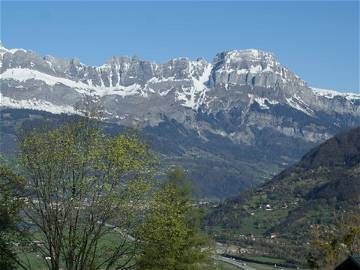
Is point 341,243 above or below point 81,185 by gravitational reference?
below

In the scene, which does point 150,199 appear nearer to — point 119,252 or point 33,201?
point 119,252

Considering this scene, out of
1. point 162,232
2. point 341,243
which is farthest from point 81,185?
point 341,243

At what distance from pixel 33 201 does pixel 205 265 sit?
23.4 metres

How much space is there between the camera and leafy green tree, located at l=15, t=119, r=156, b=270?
98.8ft

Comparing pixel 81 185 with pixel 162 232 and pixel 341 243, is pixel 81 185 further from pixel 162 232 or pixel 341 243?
pixel 341 243

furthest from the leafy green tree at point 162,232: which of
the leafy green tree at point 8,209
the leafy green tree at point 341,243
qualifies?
the leafy green tree at point 341,243

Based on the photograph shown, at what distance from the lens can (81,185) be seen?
96.9 ft

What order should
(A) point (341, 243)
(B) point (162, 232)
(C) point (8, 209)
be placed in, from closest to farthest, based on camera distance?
(C) point (8, 209) < (B) point (162, 232) < (A) point (341, 243)

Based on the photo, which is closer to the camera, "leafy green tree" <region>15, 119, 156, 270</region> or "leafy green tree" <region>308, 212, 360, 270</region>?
"leafy green tree" <region>15, 119, 156, 270</region>

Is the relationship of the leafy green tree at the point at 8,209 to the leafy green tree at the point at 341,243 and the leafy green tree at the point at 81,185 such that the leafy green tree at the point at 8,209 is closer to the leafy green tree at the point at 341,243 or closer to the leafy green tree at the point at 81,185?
the leafy green tree at the point at 81,185

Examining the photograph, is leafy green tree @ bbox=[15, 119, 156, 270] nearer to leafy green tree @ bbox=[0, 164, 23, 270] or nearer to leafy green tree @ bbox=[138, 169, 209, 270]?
leafy green tree @ bbox=[0, 164, 23, 270]

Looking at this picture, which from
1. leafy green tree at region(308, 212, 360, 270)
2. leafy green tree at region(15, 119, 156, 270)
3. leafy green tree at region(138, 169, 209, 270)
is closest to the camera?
leafy green tree at region(15, 119, 156, 270)

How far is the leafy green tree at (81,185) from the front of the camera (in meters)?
30.1

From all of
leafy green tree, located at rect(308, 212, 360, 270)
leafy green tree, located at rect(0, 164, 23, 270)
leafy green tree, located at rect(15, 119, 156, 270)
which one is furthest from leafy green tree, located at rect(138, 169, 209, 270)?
leafy green tree, located at rect(308, 212, 360, 270)
